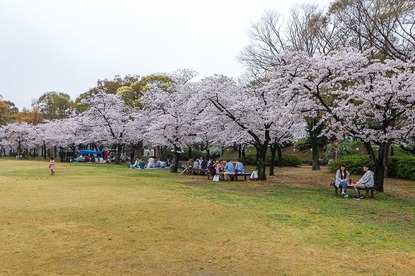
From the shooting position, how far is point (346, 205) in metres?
11.5

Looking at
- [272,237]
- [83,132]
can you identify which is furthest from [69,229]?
[83,132]

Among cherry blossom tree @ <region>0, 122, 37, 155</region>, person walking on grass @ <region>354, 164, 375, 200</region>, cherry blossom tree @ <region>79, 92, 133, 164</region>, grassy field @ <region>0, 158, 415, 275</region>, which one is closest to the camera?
grassy field @ <region>0, 158, 415, 275</region>

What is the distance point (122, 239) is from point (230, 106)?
13794 millimetres

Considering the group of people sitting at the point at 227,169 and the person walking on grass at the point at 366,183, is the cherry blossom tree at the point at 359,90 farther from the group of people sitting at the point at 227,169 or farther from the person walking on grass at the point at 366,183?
the group of people sitting at the point at 227,169

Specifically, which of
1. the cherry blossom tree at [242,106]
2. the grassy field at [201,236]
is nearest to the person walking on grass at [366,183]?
the grassy field at [201,236]

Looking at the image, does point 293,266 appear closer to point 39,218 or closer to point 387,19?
point 39,218

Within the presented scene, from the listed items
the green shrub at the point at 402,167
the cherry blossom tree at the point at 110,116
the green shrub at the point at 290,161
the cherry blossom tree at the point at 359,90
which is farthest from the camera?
the cherry blossom tree at the point at 110,116

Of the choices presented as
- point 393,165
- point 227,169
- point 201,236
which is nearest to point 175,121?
point 227,169

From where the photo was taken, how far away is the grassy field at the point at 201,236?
17.5 ft

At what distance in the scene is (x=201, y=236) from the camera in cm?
705

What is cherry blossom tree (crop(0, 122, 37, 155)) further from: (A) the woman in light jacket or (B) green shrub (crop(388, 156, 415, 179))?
(A) the woman in light jacket

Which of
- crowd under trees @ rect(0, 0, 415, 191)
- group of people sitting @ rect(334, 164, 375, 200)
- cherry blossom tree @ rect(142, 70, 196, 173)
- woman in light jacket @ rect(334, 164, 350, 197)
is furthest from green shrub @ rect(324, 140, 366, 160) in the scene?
woman in light jacket @ rect(334, 164, 350, 197)

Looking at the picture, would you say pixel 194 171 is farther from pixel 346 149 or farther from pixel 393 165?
pixel 346 149

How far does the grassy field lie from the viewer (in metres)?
5.33
